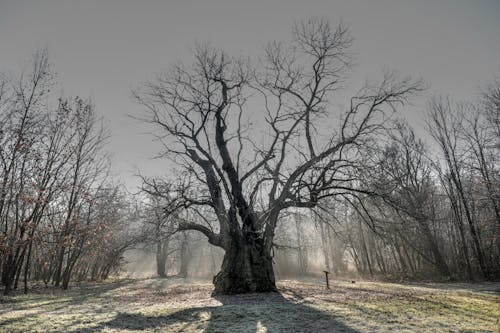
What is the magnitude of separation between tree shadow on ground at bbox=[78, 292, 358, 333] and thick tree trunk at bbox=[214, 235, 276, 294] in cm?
315

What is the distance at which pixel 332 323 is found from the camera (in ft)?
23.7

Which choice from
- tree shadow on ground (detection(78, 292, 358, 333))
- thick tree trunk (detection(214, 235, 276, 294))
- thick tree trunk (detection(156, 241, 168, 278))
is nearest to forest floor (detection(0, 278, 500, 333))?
tree shadow on ground (detection(78, 292, 358, 333))

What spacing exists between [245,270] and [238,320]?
540cm

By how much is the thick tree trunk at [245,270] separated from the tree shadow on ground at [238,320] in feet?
10.3

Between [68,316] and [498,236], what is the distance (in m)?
23.4

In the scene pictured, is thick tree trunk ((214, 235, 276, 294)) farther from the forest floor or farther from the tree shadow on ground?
the tree shadow on ground

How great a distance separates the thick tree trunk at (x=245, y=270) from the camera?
1298 cm

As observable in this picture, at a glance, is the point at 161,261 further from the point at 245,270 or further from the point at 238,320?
the point at 238,320

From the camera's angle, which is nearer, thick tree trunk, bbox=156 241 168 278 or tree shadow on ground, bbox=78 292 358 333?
tree shadow on ground, bbox=78 292 358 333

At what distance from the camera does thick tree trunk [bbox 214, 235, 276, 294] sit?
13.0 m

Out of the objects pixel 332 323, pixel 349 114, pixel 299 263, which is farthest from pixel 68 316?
pixel 299 263

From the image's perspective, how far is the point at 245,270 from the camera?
13.2m

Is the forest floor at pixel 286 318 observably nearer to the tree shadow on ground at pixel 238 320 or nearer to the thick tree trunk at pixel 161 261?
the tree shadow on ground at pixel 238 320

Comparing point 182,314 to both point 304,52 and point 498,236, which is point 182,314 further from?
point 498,236
